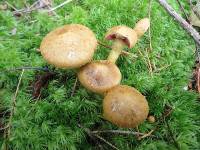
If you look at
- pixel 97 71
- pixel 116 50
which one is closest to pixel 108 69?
pixel 97 71

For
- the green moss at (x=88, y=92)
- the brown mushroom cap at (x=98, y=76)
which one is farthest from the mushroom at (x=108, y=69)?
the green moss at (x=88, y=92)

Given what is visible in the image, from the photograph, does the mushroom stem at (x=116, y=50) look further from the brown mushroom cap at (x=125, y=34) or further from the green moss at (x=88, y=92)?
the green moss at (x=88, y=92)

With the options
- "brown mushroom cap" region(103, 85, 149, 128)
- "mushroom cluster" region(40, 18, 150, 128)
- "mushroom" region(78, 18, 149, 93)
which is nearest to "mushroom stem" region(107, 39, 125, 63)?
"mushroom" region(78, 18, 149, 93)

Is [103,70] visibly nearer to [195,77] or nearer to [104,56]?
[104,56]

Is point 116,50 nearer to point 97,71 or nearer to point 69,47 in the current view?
point 97,71

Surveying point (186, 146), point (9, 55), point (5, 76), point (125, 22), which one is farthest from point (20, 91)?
point (186, 146)
